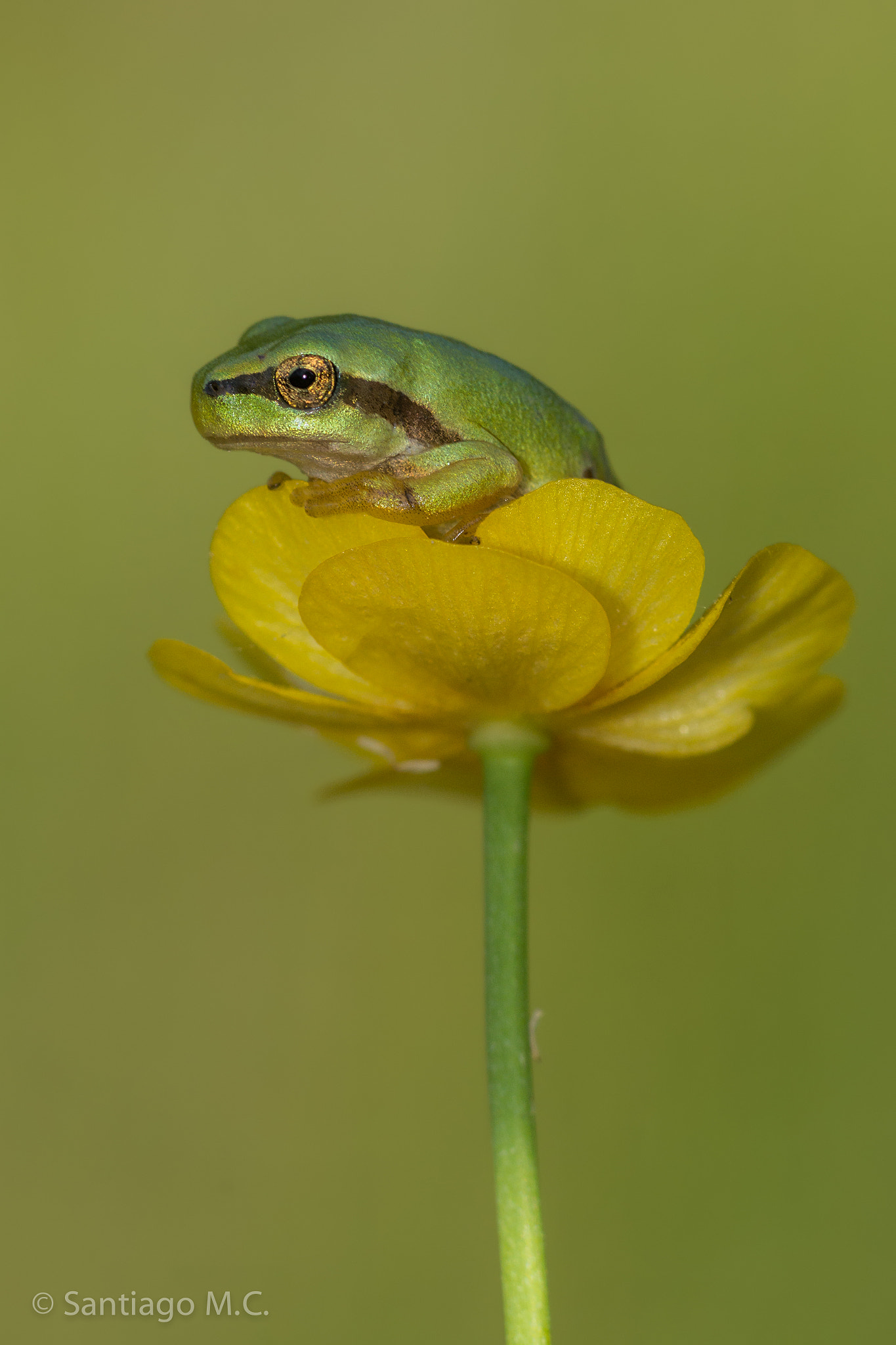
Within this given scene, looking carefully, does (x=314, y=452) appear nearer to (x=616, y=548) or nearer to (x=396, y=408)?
(x=396, y=408)

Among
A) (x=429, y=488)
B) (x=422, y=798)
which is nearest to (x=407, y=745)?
(x=429, y=488)

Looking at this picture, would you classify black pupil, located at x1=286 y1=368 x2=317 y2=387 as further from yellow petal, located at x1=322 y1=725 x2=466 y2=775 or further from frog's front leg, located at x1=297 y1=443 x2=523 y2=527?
yellow petal, located at x1=322 y1=725 x2=466 y2=775

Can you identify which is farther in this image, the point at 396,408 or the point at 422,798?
the point at 422,798

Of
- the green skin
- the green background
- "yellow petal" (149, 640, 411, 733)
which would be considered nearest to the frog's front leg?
the green skin

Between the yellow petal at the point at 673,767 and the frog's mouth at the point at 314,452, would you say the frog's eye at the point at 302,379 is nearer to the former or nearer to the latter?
the frog's mouth at the point at 314,452

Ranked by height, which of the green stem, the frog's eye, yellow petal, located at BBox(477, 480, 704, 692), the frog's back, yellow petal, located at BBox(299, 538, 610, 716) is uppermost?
the frog's back
